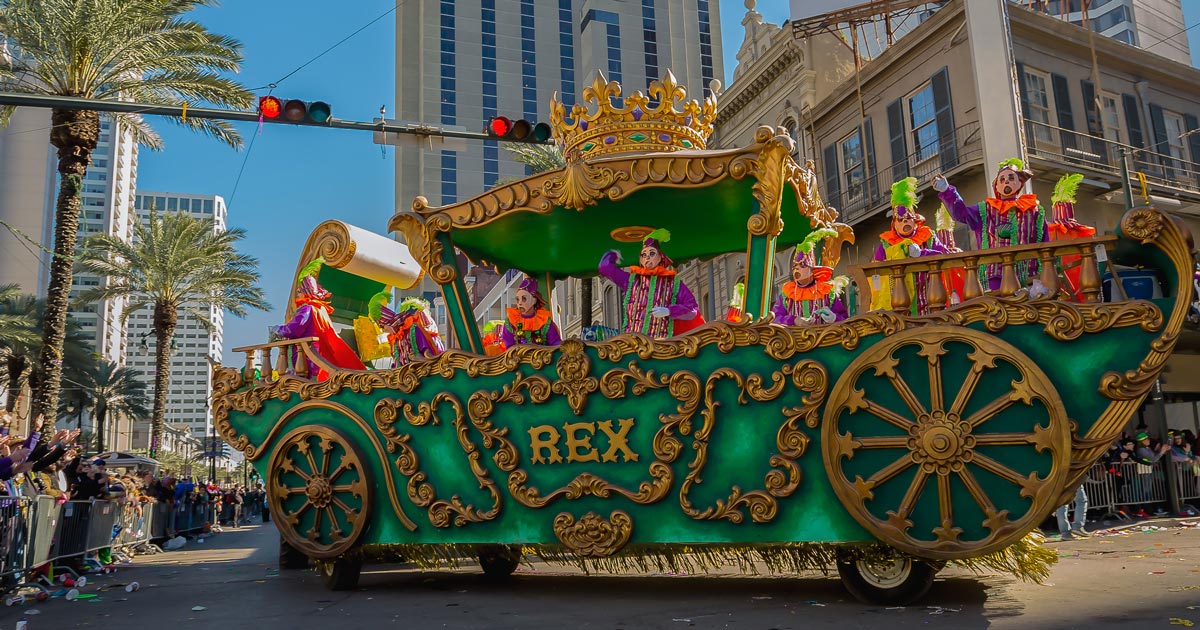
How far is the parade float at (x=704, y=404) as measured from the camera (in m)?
5.41

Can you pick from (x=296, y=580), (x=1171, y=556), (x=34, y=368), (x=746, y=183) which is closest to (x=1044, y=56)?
(x=1171, y=556)

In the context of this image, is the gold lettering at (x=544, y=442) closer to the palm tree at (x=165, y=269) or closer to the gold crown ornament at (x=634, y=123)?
the gold crown ornament at (x=634, y=123)

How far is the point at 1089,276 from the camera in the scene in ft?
17.7

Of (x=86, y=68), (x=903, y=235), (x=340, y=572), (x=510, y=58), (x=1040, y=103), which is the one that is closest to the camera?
(x=903, y=235)

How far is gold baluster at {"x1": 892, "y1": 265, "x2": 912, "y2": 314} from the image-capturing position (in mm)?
5766

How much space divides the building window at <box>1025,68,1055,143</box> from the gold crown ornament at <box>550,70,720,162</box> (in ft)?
38.4

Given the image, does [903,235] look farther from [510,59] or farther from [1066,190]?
[510,59]

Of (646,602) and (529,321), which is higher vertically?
(529,321)

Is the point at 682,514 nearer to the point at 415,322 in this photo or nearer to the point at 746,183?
the point at 746,183

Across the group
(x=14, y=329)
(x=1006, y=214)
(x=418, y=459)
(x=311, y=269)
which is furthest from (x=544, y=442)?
(x=14, y=329)

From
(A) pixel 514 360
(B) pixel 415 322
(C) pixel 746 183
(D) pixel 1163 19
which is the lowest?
(A) pixel 514 360

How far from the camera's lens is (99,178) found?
86.6 m

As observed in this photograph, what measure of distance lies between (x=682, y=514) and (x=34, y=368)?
26.1 meters

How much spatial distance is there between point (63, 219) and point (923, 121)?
53.0 feet
